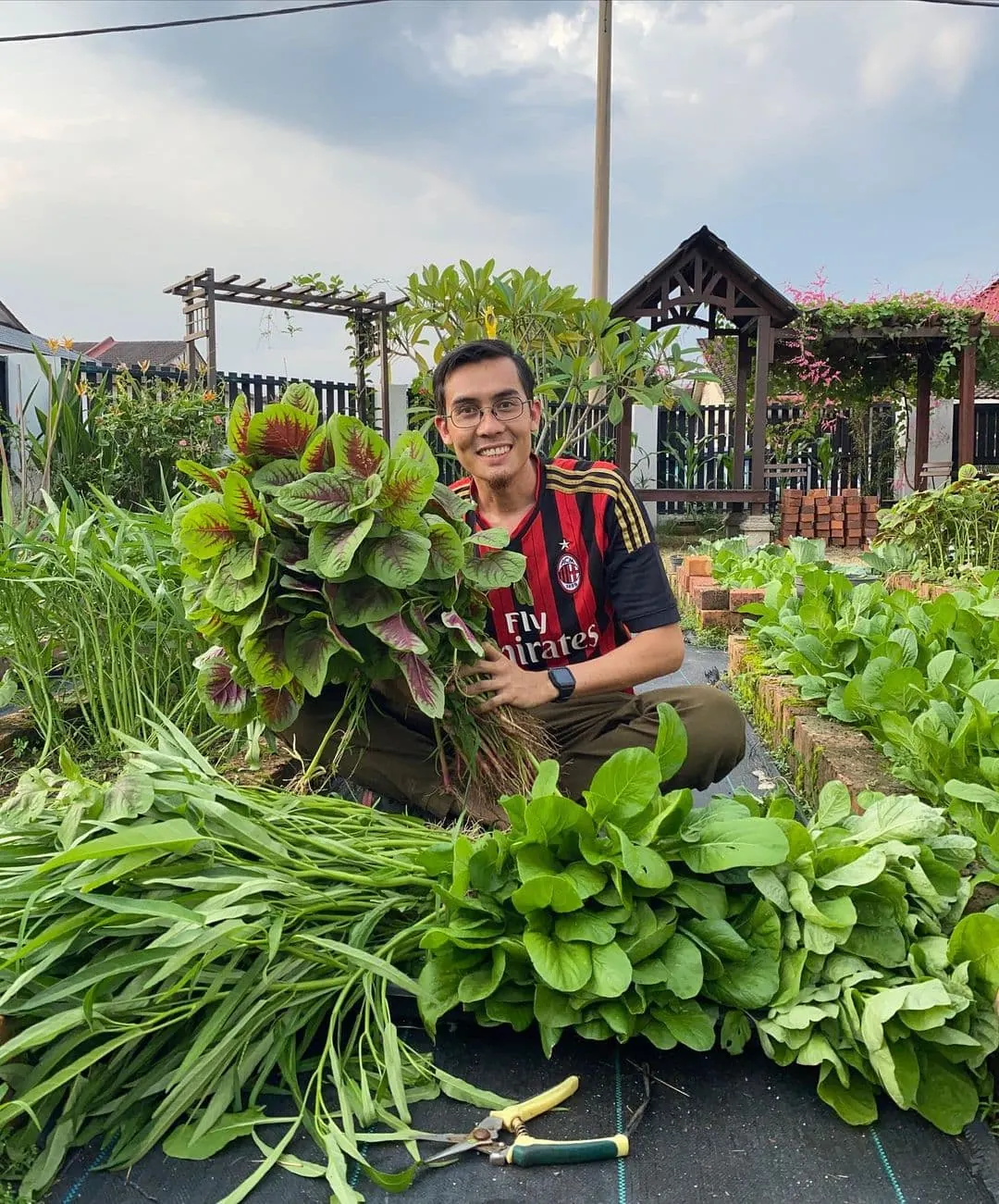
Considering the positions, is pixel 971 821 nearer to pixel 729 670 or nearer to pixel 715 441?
pixel 729 670

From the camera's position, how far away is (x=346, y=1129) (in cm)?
107

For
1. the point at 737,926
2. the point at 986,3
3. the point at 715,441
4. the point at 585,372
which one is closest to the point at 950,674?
the point at 737,926

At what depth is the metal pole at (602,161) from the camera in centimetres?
761

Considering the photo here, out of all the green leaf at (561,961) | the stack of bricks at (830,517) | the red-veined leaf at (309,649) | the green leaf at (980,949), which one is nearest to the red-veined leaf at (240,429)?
the red-veined leaf at (309,649)

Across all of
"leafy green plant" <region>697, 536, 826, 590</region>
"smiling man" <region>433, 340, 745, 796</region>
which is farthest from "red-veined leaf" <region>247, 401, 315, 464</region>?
"leafy green plant" <region>697, 536, 826, 590</region>

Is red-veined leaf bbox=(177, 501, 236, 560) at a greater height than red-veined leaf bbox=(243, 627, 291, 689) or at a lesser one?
greater

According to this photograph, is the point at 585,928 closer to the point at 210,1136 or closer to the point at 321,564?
the point at 210,1136

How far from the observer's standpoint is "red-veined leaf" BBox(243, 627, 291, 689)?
1561 millimetres

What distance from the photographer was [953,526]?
4.75 meters

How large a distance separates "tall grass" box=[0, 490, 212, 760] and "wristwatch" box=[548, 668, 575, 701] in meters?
0.88

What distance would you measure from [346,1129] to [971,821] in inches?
42.5

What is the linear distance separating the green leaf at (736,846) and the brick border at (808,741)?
51 cm

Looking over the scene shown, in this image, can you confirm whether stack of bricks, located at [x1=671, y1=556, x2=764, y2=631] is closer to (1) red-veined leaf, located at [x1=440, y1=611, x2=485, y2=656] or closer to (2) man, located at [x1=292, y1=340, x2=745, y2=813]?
(2) man, located at [x1=292, y1=340, x2=745, y2=813]

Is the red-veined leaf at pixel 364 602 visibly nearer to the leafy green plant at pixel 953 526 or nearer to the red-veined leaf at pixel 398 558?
the red-veined leaf at pixel 398 558
